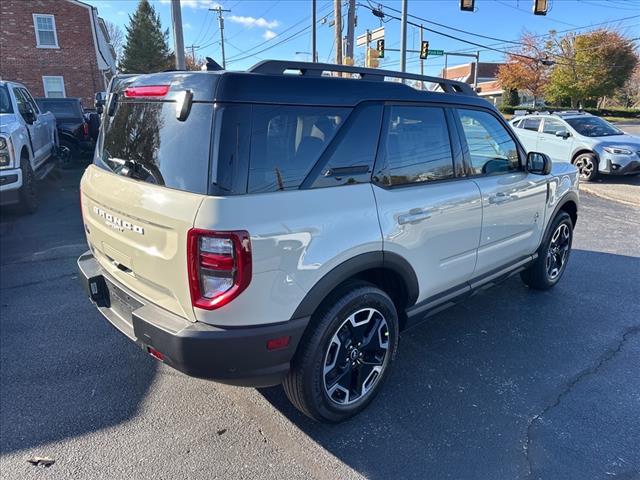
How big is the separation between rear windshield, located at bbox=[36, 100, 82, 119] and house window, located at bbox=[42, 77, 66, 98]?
12.3 metres

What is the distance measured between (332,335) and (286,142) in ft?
3.42

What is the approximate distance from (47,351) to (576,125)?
39.1 feet

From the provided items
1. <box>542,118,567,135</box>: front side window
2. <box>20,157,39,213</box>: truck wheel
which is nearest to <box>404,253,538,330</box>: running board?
<box>20,157,39,213</box>: truck wheel

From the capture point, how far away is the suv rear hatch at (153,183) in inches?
81.2

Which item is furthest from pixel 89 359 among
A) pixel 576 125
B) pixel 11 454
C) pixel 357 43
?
pixel 357 43

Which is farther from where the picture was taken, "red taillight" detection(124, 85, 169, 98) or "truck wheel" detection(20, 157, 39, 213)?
"truck wheel" detection(20, 157, 39, 213)

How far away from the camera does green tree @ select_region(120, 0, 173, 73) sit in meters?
39.7

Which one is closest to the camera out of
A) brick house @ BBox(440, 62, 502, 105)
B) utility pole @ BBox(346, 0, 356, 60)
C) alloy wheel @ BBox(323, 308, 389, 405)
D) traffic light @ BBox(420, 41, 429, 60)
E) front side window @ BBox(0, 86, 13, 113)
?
alloy wheel @ BBox(323, 308, 389, 405)

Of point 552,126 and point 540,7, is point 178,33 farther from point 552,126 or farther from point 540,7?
point 540,7

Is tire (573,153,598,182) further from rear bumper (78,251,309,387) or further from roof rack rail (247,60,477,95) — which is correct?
rear bumper (78,251,309,387)

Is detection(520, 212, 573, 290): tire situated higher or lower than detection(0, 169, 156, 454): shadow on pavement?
higher

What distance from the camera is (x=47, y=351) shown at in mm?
3395

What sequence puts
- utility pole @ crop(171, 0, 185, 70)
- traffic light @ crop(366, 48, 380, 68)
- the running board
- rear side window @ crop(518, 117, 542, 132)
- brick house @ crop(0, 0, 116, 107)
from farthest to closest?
1. brick house @ crop(0, 0, 116, 107)
2. traffic light @ crop(366, 48, 380, 68)
3. rear side window @ crop(518, 117, 542, 132)
4. utility pole @ crop(171, 0, 185, 70)
5. the running board

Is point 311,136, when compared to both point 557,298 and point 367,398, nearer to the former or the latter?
Answer: point 367,398
